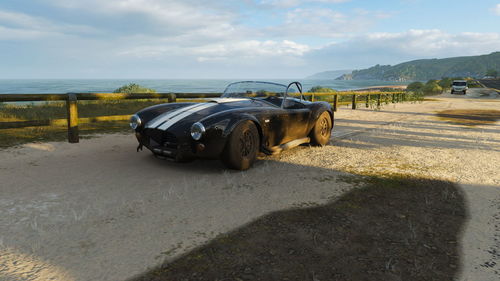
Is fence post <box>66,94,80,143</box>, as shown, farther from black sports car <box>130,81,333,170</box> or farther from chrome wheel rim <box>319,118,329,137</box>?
chrome wheel rim <box>319,118,329,137</box>

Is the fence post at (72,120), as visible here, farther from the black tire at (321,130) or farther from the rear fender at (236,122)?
the black tire at (321,130)

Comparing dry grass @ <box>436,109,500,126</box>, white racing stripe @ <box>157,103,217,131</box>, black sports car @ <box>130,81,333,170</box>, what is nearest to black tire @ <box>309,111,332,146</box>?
black sports car @ <box>130,81,333,170</box>

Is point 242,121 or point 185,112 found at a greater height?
point 185,112

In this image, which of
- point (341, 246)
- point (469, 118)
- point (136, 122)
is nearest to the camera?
point (341, 246)

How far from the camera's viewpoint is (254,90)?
6.32 meters

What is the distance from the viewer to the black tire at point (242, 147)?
465 cm

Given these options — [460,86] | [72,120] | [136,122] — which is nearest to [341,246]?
[136,122]

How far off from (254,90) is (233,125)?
1915 millimetres

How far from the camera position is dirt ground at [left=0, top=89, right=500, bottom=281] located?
7.83 feet

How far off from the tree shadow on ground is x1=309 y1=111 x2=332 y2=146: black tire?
9.51 ft

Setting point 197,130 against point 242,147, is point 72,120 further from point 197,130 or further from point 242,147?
point 242,147

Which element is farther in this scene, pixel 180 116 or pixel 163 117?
pixel 163 117

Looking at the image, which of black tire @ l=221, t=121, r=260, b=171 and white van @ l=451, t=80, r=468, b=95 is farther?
white van @ l=451, t=80, r=468, b=95

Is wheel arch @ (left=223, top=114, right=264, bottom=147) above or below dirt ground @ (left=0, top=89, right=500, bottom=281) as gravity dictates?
above
